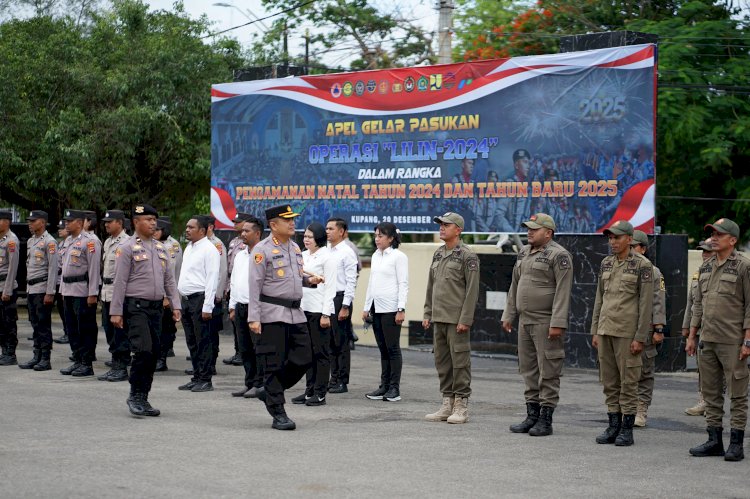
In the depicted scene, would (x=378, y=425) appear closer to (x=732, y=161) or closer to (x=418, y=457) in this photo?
(x=418, y=457)

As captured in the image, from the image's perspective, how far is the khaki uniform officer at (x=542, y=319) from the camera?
32.9 feet

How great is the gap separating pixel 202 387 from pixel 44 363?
2.98 meters

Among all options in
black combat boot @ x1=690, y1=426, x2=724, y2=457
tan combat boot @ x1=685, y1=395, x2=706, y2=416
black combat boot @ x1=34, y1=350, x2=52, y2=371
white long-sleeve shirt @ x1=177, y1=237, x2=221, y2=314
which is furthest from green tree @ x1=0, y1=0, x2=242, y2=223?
black combat boot @ x1=690, y1=426, x2=724, y2=457

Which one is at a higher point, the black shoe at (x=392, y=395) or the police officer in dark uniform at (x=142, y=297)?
the police officer in dark uniform at (x=142, y=297)

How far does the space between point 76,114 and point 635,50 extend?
1467 cm

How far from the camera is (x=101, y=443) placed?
357 inches

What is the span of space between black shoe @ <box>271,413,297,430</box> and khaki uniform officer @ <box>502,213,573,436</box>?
206 centimetres

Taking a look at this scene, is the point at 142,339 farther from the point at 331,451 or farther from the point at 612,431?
the point at 612,431

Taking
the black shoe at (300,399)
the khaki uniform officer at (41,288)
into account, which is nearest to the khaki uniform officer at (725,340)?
the black shoe at (300,399)

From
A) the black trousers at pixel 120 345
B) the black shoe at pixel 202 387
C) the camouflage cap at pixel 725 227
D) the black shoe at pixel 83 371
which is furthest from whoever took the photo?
the black shoe at pixel 83 371

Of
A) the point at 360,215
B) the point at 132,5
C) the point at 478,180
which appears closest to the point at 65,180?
the point at 132,5

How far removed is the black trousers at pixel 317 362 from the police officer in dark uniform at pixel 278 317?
1.42m

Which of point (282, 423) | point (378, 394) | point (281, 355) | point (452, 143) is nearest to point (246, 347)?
point (378, 394)

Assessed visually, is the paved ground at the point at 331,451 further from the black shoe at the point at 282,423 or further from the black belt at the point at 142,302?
the black belt at the point at 142,302
